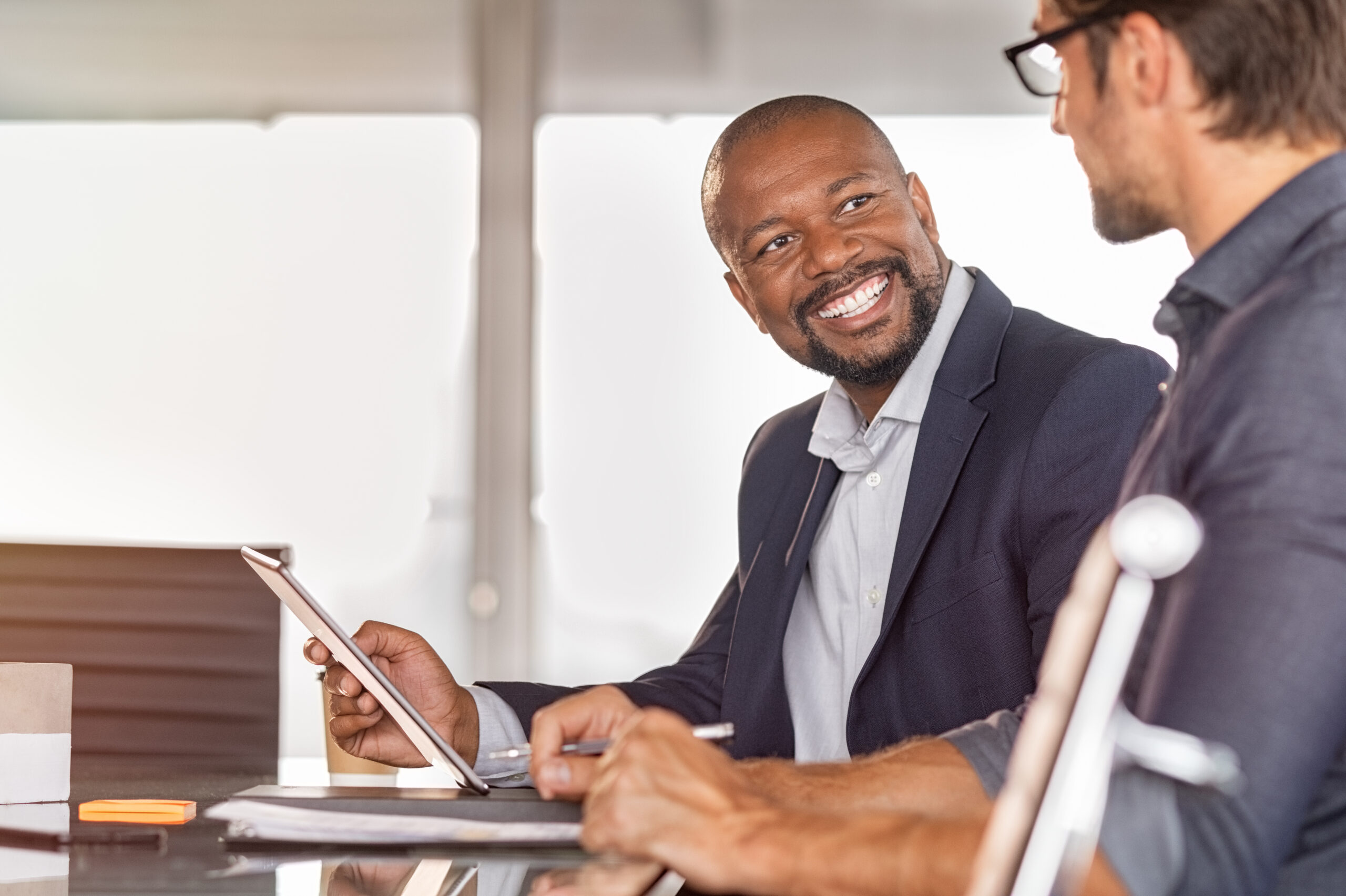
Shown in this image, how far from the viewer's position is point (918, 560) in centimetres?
165

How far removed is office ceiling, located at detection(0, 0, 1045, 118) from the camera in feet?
13.6

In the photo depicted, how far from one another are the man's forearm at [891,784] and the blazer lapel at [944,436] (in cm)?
50

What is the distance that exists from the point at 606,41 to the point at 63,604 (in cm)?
263

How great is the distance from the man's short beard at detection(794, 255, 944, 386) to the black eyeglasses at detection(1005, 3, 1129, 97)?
792 mm

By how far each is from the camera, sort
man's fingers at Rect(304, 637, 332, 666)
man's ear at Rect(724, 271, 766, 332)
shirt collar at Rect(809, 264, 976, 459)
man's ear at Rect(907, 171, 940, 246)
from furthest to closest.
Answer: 1. man's ear at Rect(724, 271, 766, 332)
2. man's ear at Rect(907, 171, 940, 246)
3. shirt collar at Rect(809, 264, 976, 459)
4. man's fingers at Rect(304, 637, 332, 666)

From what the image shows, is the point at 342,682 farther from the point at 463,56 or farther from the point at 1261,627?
the point at 463,56

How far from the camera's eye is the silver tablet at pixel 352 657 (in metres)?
1.25

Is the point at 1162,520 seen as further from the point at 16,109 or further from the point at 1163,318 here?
the point at 16,109

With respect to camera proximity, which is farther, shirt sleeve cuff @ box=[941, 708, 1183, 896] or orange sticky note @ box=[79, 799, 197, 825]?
orange sticky note @ box=[79, 799, 197, 825]

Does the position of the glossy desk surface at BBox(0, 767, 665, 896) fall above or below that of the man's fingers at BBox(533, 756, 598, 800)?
below

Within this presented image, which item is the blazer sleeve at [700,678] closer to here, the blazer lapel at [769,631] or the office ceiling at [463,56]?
the blazer lapel at [769,631]

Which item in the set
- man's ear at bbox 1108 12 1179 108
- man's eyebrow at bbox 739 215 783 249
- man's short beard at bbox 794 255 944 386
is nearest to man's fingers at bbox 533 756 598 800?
man's ear at bbox 1108 12 1179 108

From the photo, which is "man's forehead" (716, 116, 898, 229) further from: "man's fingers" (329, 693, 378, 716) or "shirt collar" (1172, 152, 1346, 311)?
"shirt collar" (1172, 152, 1346, 311)

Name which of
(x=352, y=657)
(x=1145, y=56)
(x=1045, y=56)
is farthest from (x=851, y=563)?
(x=1145, y=56)
